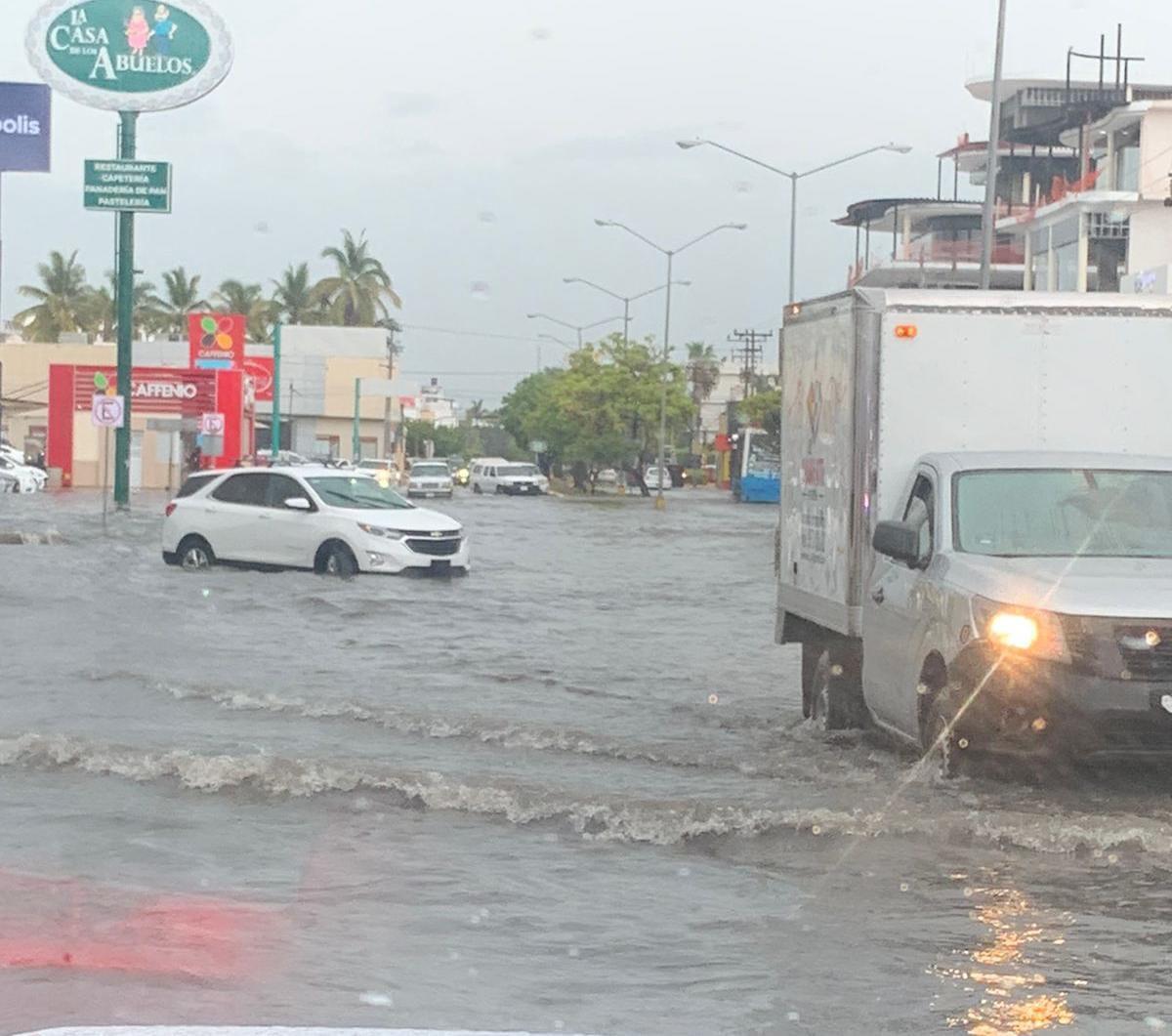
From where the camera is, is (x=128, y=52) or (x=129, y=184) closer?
(x=128, y=52)

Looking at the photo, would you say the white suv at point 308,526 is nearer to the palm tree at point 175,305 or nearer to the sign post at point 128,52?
the sign post at point 128,52

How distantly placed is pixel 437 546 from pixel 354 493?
1316 mm

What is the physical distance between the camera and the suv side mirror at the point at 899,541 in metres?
10.2

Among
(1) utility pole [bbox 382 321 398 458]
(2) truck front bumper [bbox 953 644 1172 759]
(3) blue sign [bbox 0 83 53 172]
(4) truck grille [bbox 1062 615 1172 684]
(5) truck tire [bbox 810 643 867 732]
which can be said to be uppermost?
(3) blue sign [bbox 0 83 53 172]

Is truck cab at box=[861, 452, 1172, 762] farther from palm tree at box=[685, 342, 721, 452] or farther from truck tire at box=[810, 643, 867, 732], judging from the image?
palm tree at box=[685, 342, 721, 452]

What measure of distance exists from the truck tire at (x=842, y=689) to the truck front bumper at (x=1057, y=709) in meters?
3.01

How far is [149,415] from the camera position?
2928 inches

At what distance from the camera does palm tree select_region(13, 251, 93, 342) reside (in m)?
112

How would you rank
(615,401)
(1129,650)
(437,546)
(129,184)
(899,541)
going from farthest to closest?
1. (615,401)
2. (129,184)
3. (437,546)
4. (899,541)
5. (1129,650)

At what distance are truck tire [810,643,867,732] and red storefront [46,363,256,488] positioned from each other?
189 feet

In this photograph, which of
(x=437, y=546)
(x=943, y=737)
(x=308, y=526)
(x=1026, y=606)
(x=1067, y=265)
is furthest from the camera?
(x=1067, y=265)

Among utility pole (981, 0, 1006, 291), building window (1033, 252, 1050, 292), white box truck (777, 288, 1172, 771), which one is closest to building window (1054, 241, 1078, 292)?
building window (1033, 252, 1050, 292)

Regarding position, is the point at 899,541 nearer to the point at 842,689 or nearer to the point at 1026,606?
the point at 1026,606

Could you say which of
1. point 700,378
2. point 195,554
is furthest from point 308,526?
point 700,378
